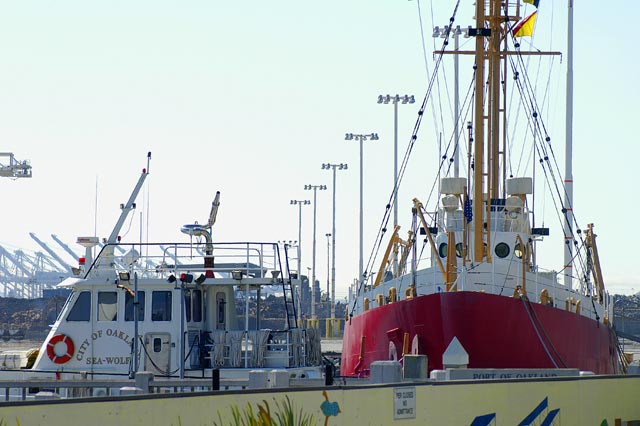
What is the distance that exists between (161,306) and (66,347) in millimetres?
2105

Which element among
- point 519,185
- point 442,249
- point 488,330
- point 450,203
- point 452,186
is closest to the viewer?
point 488,330

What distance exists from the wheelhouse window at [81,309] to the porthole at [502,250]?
1723 cm

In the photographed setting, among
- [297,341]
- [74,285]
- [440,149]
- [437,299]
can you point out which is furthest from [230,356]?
[440,149]

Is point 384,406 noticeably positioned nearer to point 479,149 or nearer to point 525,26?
point 479,149

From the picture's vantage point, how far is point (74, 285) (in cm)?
2581

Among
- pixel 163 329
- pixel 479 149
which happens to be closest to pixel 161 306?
pixel 163 329

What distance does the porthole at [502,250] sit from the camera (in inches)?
1559

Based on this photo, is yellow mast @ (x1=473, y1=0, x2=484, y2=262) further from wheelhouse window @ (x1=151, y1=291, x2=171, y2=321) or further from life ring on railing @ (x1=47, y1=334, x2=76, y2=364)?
life ring on railing @ (x1=47, y1=334, x2=76, y2=364)

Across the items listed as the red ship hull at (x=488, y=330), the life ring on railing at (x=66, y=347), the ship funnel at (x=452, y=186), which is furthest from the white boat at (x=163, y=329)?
the ship funnel at (x=452, y=186)

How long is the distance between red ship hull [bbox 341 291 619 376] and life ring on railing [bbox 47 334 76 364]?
34.5 feet

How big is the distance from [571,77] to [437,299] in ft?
65.8

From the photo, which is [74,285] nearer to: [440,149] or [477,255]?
[477,255]

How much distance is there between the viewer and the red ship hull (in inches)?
1245

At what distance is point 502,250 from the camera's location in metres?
39.7
